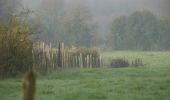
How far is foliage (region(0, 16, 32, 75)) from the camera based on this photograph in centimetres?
2095

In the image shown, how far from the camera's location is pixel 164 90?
1404 centimetres

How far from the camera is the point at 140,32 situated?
224 feet

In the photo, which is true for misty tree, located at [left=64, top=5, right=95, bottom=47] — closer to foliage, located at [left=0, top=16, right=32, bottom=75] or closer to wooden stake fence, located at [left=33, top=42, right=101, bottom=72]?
wooden stake fence, located at [left=33, top=42, right=101, bottom=72]

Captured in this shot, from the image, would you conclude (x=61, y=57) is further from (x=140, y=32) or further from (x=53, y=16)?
(x=53, y=16)

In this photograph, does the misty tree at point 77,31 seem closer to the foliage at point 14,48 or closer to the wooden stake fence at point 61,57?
the wooden stake fence at point 61,57

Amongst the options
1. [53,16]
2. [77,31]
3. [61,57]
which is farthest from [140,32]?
[61,57]

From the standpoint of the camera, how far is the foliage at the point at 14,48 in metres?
21.0

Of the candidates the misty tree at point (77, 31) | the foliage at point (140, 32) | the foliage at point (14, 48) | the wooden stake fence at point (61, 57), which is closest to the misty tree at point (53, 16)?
the misty tree at point (77, 31)

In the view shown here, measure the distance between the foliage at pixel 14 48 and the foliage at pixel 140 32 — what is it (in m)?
46.1

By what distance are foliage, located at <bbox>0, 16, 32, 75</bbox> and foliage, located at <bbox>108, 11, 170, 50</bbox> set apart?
46064mm

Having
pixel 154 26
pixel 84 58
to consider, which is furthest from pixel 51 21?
pixel 84 58

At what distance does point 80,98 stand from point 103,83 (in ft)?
13.1

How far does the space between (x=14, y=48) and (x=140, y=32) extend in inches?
1908

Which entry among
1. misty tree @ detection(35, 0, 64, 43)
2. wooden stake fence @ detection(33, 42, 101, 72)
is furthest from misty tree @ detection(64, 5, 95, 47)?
wooden stake fence @ detection(33, 42, 101, 72)
